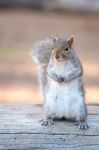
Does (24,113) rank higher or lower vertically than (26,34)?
lower

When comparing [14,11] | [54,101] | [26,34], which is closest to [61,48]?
[54,101]

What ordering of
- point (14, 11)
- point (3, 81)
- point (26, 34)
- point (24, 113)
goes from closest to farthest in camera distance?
point (24, 113) → point (3, 81) → point (26, 34) → point (14, 11)

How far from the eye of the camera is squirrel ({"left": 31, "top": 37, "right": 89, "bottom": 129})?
346 cm

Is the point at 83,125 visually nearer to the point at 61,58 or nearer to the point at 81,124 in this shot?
the point at 81,124

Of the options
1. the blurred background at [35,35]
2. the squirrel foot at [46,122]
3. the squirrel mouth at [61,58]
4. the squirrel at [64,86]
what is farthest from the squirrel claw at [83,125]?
the blurred background at [35,35]

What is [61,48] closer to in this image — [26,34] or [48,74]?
[48,74]

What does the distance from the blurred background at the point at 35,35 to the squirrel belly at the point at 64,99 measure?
4165 mm

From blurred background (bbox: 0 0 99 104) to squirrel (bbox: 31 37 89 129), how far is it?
4163mm

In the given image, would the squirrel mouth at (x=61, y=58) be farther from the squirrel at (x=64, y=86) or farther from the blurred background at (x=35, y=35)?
the blurred background at (x=35, y=35)

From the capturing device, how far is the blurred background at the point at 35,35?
914 centimetres

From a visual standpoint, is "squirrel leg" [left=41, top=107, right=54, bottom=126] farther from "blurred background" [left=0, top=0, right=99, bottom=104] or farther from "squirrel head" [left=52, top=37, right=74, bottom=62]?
"blurred background" [left=0, top=0, right=99, bottom=104]

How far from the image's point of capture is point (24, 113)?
3.84m

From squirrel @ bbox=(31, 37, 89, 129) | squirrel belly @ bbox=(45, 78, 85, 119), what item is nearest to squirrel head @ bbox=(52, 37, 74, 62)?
squirrel @ bbox=(31, 37, 89, 129)

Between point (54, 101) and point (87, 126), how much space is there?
0.70 feet
